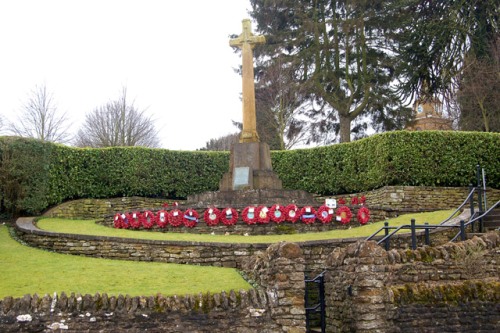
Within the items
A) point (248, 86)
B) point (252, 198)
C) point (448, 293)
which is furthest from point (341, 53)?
point (448, 293)

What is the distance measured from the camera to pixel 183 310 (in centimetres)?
823

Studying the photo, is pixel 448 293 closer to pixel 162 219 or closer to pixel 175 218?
pixel 175 218

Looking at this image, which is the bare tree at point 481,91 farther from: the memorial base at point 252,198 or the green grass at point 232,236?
the memorial base at point 252,198

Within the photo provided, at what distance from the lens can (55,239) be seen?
14.2 metres

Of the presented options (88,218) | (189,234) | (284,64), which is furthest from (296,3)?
(189,234)

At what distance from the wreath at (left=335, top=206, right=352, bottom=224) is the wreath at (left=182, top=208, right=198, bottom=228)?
13.7 feet

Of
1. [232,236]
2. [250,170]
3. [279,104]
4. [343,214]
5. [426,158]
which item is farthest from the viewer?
[279,104]

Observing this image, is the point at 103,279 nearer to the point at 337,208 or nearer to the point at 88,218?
the point at 337,208

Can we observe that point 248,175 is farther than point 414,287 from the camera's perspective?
Yes

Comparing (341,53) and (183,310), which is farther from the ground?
(341,53)

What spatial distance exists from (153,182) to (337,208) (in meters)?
9.61

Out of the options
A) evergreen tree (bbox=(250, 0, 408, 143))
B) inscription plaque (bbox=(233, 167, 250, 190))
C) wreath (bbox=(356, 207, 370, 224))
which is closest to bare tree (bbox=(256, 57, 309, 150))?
evergreen tree (bbox=(250, 0, 408, 143))

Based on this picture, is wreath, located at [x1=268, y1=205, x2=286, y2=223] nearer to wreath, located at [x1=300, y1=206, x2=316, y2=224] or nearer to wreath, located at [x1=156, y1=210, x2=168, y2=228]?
wreath, located at [x1=300, y1=206, x2=316, y2=224]

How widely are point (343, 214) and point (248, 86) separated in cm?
613
